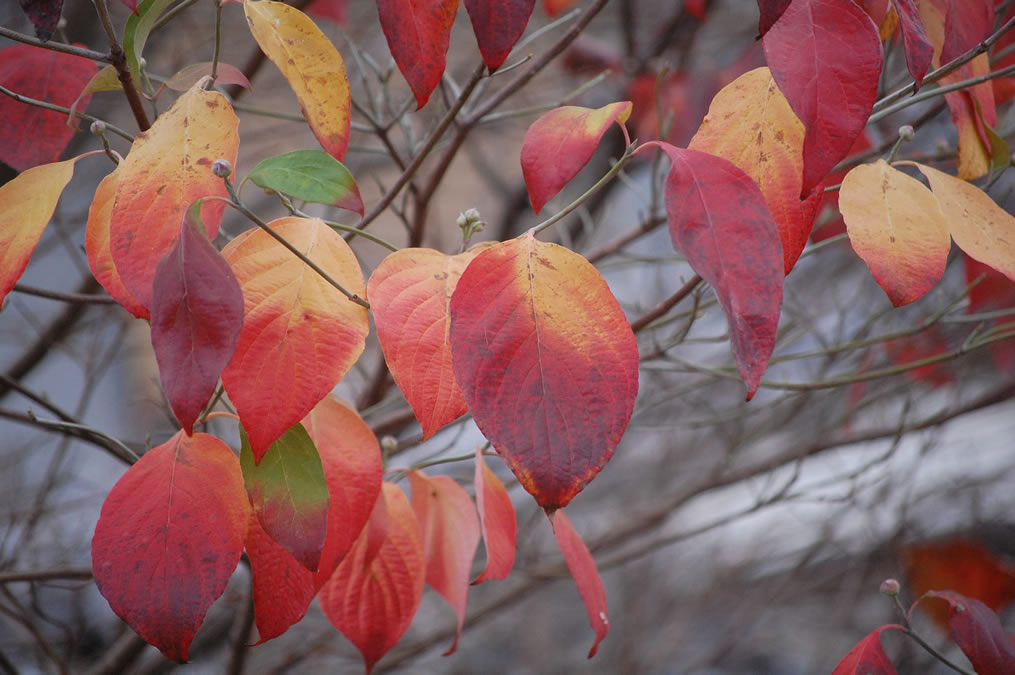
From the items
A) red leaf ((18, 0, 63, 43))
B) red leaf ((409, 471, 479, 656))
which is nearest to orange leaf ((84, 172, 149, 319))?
red leaf ((18, 0, 63, 43))

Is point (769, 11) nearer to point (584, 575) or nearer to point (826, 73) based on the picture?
point (826, 73)

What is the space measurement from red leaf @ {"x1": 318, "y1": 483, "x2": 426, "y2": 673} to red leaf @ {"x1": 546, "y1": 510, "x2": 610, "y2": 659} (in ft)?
0.43

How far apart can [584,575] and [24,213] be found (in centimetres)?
51

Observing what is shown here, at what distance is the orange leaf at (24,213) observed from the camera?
0.52 metres

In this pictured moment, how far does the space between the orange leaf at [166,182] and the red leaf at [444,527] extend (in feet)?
1.23

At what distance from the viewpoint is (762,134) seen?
530mm

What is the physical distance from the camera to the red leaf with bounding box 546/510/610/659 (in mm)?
636

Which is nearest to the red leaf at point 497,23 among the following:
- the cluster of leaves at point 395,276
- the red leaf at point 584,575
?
the cluster of leaves at point 395,276

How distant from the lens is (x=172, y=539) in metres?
→ 0.51

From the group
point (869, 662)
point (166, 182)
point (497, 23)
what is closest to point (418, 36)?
point (497, 23)

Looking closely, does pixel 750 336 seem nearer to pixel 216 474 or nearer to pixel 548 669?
pixel 216 474

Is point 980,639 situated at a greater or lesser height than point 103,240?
lesser

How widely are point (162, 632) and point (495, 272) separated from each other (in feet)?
1.00

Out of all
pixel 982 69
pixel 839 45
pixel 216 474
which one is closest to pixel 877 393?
pixel 982 69
